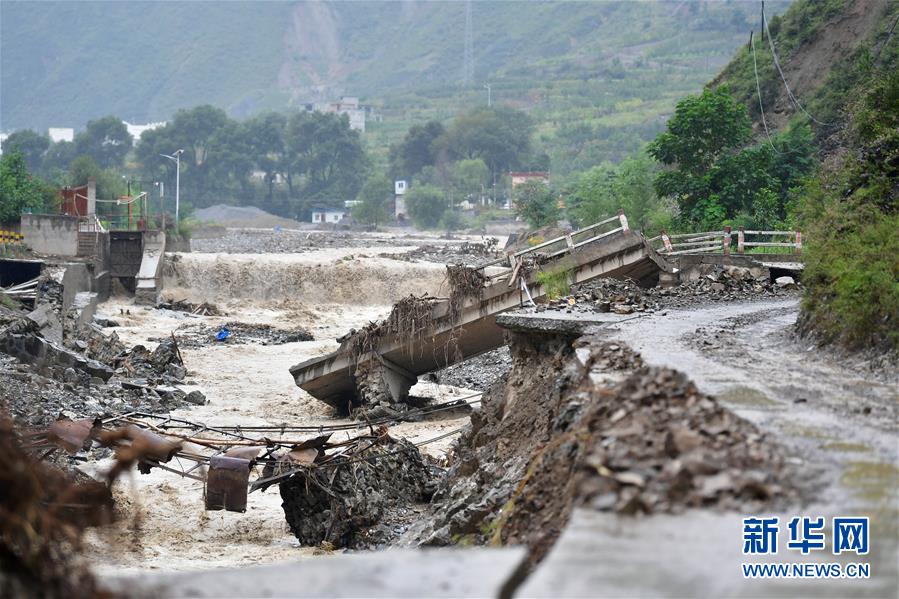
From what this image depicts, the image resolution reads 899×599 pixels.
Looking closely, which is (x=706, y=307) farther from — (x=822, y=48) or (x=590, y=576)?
(x=822, y=48)

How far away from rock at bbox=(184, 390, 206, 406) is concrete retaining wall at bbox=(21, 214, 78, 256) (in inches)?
959

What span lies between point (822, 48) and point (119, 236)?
1339 inches

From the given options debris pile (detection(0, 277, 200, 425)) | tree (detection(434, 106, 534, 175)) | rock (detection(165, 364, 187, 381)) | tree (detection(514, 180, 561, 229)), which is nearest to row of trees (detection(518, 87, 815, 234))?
rock (detection(165, 364, 187, 381))

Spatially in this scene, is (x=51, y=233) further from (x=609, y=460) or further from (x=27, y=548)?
(x=27, y=548)

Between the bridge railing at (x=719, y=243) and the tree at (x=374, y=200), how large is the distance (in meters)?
109

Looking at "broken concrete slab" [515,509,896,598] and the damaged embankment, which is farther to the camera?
the damaged embankment

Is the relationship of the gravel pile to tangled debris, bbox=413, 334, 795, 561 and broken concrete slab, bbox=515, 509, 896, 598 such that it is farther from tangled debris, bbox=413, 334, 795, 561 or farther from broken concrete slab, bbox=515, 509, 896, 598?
broken concrete slab, bbox=515, 509, 896, 598

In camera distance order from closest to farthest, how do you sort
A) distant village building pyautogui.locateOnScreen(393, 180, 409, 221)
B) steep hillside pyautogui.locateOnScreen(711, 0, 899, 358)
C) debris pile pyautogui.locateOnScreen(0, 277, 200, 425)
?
steep hillside pyautogui.locateOnScreen(711, 0, 899, 358) → debris pile pyautogui.locateOnScreen(0, 277, 200, 425) → distant village building pyautogui.locateOnScreen(393, 180, 409, 221)

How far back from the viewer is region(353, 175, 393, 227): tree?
142 m

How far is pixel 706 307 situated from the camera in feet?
71.5

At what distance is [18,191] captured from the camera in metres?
55.5

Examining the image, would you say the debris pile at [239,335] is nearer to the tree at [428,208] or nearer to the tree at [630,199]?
the tree at [630,199]

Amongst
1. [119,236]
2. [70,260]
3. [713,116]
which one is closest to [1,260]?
[70,260]

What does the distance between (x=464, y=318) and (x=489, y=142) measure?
460 ft
